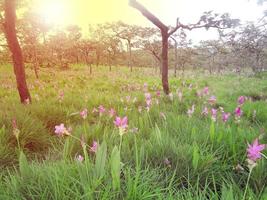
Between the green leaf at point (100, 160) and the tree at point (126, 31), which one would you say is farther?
the tree at point (126, 31)

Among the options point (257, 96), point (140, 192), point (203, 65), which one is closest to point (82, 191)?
point (140, 192)

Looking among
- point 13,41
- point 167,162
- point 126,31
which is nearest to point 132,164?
point 167,162

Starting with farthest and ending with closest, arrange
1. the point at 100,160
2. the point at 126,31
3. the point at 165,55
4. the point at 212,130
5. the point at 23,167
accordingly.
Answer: the point at 126,31, the point at 165,55, the point at 212,130, the point at 23,167, the point at 100,160

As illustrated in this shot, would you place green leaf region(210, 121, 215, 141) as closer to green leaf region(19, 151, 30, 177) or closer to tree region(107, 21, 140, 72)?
green leaf region(19, 151, 30, 177)

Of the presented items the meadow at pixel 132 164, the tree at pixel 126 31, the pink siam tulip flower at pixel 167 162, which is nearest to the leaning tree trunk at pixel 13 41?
the meadow at pixel 132 164

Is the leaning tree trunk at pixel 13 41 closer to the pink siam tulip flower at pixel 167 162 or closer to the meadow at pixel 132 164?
the meadow at pixel 132 164

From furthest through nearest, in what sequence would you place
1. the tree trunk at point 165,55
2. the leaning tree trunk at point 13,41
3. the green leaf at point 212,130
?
1. the tree trunk at point 165,55
2. the leaning tree trunk at point 13,41
3. the green leaf at point 212,130

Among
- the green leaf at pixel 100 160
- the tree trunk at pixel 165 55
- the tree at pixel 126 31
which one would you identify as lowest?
the green leaf at pixel 100 160

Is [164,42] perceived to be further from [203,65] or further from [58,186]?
[203,65]

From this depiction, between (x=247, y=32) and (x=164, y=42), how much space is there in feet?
8.91

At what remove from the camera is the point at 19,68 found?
578 cm

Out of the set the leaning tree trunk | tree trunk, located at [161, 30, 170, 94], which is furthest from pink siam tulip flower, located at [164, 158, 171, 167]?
tree trunk, located at [161, 30, 170, 94]

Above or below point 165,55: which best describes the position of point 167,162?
below

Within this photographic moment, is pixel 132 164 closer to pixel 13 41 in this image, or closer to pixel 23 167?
pixel 23 167
